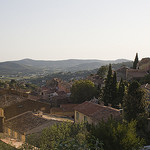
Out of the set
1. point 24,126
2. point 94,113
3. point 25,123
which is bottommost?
point 24,126

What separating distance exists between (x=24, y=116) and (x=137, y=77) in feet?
146

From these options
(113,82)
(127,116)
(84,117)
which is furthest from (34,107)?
(113,82)

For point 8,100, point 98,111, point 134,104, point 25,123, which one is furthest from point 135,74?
point 25,123

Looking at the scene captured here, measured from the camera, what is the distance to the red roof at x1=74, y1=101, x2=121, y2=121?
81.1ft

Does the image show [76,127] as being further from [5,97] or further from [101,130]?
[5,97]

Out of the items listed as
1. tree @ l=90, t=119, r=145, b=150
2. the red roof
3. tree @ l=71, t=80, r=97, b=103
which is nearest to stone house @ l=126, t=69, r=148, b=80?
tree @ l=71, t=80, r=97, b=103

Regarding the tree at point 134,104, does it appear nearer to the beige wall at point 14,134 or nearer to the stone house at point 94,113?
the stone house at point 94,113

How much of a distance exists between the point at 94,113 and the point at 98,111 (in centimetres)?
59

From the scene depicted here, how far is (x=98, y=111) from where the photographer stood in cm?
2631

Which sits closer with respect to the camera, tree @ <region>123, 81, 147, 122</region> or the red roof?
tree @ <region>123, 81, 147, 122</region>

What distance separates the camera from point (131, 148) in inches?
517

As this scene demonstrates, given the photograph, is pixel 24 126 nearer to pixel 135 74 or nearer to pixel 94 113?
pixel 94 113

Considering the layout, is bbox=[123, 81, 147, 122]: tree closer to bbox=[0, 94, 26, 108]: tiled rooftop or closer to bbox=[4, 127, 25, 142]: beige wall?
bbox=[4, 127, 25, 142]: beige wall

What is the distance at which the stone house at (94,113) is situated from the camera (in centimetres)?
2453
